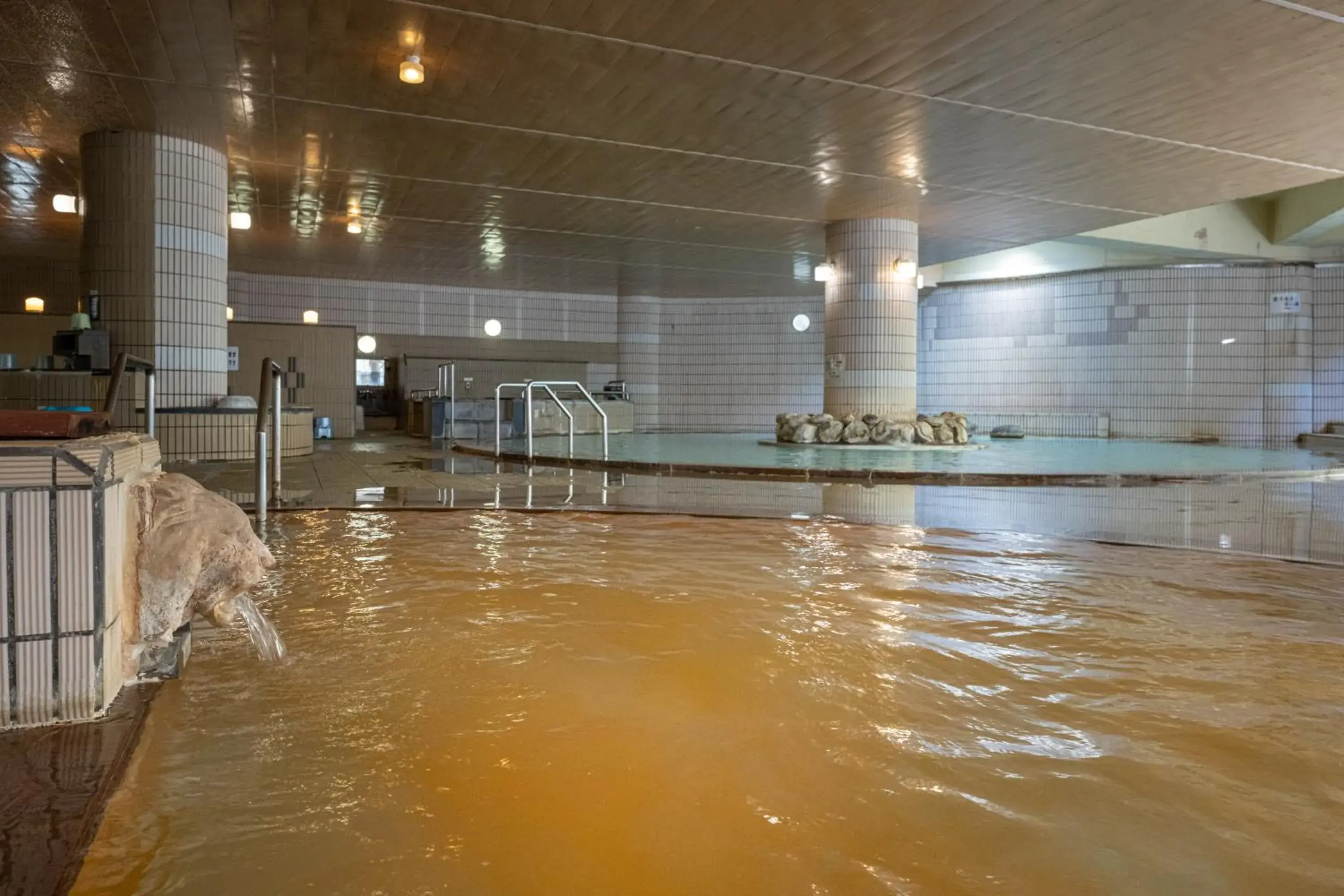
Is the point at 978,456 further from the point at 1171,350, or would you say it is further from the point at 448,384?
the point at 448,384

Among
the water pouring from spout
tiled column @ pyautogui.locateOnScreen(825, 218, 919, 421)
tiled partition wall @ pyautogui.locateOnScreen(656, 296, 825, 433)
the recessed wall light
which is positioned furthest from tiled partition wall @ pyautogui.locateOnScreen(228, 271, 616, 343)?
the water pouring from spout

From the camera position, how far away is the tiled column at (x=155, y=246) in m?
9.17

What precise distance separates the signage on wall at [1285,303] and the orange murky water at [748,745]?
15.5 meters

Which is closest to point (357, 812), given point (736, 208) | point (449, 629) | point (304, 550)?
point (449, 629)

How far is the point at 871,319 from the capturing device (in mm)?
13883

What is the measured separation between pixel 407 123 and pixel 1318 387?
653 inches

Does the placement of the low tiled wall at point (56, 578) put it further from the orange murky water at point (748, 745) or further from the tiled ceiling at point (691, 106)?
the tiled ceiling at point (691, 106)

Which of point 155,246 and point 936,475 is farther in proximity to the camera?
point 155,246

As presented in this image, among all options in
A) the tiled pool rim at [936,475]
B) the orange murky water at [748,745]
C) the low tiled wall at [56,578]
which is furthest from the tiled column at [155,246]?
the low tiled wall at [56,578]

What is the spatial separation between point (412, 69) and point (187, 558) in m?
5.96

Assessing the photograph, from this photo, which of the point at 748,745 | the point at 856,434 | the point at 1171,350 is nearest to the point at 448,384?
the point at 856,434

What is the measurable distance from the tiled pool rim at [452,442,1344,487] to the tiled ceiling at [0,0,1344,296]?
138 inches

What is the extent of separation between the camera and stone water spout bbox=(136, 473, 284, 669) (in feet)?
7.46

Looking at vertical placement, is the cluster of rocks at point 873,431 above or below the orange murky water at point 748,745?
above
